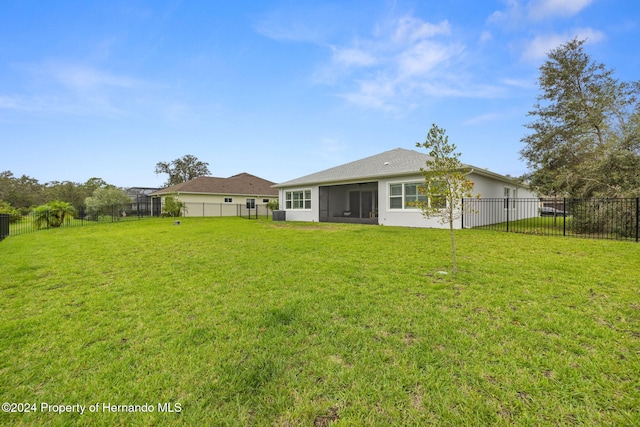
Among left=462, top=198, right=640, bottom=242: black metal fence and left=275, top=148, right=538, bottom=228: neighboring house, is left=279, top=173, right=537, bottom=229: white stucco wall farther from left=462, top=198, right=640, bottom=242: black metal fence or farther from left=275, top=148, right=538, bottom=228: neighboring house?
left=462, top=198, right=640, bottom=242: black metal fence


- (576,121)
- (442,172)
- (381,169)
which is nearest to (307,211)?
(381,169)

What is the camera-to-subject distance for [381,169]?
51.8 ft

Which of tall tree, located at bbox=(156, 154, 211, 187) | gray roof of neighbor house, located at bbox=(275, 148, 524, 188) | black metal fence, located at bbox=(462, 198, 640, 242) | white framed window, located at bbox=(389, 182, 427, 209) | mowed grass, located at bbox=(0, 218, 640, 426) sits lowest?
mowed grass, located at bbox=(0, 218, 640, 426)

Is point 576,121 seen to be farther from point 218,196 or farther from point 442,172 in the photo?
point 218,196

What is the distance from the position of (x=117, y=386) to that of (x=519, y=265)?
6.88 m

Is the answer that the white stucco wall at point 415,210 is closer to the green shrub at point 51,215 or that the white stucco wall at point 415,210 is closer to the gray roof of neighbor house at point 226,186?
the gray roof of neighbor house at point 226,186

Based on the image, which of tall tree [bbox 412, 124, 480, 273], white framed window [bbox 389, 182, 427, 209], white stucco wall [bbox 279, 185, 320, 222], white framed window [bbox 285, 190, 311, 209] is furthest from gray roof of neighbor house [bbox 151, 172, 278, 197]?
tall tree [bbox 412, 124, 480, 273]

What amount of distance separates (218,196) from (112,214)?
9.49m

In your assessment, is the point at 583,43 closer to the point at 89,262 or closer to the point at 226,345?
the point at 226,345

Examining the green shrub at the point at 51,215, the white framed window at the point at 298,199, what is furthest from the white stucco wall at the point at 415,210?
the green shrub at the point at 51,215

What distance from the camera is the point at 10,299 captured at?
421 centimetres

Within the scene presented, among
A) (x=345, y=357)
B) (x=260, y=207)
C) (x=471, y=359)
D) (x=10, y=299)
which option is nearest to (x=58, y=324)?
(x=10, y=299)

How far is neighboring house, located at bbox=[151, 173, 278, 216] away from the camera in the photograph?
26.9m

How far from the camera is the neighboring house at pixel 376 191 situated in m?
14.1
